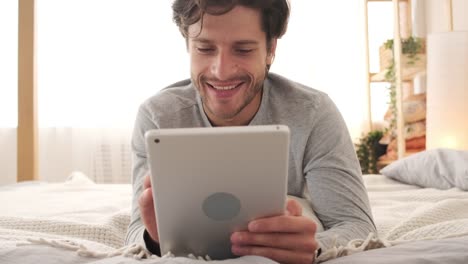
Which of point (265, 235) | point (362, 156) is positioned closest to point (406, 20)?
point (362, 156)

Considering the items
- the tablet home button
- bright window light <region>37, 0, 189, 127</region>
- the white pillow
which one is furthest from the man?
bright window light <region>37, 0, 189, 127</region>

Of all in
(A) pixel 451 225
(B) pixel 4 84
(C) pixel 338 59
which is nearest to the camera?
(A) pixel 451 225

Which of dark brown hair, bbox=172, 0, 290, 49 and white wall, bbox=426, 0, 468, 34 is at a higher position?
white wall, bbox=426, 0, 468, 34

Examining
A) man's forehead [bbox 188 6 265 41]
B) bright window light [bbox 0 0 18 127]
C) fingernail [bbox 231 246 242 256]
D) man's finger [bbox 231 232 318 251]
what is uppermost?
bright window light [bbox 0 0 18 127]

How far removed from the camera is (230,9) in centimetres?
97

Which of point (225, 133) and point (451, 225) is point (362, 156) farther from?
point (225, 133)

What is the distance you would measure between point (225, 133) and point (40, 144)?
2.73 metres

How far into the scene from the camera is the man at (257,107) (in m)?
0.91

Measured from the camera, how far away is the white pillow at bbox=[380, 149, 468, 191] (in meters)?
1.54

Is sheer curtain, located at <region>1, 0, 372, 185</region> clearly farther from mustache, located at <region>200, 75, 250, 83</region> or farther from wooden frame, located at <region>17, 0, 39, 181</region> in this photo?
mustache, located at <region>200, 75, 250, 83</region>

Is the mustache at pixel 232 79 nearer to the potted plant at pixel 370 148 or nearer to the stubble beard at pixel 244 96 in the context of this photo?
the stubble beard at pixel 244 96

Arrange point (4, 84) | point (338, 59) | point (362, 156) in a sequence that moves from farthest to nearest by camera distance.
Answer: point (338, 59)
point (362, 156)
point (4, 84)

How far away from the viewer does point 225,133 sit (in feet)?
1.83

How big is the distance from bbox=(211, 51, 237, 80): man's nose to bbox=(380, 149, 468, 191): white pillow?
2.84 feet
